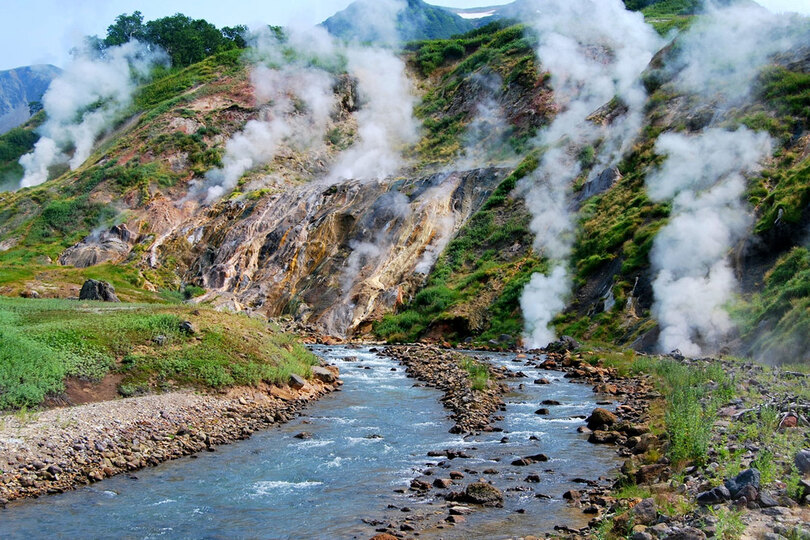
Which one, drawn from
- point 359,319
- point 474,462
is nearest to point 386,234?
point 359,319

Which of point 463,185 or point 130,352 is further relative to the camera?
point 463,185

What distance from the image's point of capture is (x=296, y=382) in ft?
67.1

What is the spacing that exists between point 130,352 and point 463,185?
3711 cm

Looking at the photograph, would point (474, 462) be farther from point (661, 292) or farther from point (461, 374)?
point (661, 292)

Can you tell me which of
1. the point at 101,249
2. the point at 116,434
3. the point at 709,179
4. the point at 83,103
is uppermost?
the point at 83,103

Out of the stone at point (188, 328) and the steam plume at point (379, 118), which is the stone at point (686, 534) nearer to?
the stone at point (188, 328)

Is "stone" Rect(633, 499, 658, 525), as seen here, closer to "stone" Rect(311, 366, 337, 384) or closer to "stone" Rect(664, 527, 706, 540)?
"stone" Rect(664, 527, 706, 540)

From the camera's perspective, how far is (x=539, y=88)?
202 feet

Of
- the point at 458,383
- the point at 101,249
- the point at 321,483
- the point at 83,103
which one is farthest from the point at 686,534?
the point at 83,103

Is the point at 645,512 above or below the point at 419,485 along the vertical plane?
above

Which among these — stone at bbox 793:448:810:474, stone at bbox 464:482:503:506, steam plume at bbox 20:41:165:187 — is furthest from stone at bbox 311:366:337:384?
steam plume at bbox 20:41:165:187

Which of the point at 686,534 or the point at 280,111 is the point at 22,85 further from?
the point at 686,534

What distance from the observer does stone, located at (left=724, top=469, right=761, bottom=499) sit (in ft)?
27.2

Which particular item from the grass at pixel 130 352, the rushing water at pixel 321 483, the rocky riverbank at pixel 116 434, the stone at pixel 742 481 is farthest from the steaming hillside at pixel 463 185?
the rocky riverbank at pixel 116 434
